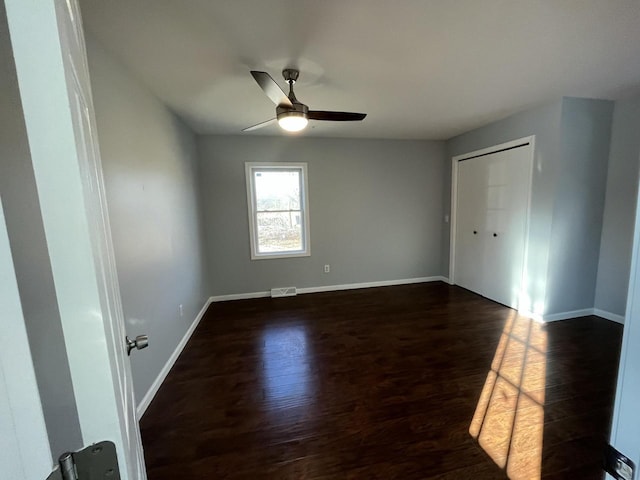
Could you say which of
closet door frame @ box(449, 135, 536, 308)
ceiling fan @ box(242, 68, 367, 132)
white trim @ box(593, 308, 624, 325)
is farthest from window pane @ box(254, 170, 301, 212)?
white trim @ box(593, 308, 624, 325)

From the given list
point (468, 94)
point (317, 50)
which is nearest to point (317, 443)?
point (317, 50)

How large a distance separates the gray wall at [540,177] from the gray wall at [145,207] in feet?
12.6

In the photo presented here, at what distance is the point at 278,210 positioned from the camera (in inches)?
158

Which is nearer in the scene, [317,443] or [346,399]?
[317,443]

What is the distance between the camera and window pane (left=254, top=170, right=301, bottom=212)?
155 inches

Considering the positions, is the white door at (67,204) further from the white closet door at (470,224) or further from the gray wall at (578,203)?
the white closet door at (470,224)

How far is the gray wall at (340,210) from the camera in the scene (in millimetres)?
3781

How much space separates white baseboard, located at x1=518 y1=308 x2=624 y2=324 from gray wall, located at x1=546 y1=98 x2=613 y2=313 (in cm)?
6

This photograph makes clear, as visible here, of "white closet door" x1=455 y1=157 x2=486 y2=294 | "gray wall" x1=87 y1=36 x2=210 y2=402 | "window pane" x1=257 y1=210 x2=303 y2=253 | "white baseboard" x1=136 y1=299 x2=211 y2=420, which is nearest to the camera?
"gray wall" x1=87 y1=36 x2=210 y2=402

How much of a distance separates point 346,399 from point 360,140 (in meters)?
3.52

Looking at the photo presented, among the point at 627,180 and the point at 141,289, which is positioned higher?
the point at 627,180

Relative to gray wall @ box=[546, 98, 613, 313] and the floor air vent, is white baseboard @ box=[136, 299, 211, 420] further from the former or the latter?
gray wall @ box=[546, 98, 613, 313]

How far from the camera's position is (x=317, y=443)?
1.53 m

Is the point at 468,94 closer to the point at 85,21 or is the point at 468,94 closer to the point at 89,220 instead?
the point at 85,21
